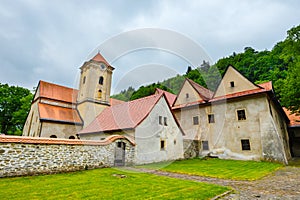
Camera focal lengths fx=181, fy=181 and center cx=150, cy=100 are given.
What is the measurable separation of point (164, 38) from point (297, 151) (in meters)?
23.6

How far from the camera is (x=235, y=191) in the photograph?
19.8 ft

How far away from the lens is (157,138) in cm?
1457

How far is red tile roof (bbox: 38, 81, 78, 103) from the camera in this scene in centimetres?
2428

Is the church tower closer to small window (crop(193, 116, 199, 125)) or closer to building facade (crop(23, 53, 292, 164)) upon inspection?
building facade (crop(23, 53, 292, 164))

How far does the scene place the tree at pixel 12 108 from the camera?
30734 millimetres

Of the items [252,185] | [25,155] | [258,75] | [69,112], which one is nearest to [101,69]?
[69,112]

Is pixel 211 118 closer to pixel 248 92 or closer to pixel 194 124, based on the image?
pixel 194 124

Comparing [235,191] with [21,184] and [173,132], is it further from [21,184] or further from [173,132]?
[173,132]

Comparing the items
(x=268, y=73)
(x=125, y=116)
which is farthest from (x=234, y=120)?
(x=268, y=73)

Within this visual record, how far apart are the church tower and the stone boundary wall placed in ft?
44.6

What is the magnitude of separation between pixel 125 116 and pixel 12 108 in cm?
2737

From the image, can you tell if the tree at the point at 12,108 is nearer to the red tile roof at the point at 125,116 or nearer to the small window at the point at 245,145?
the red tile roof at the point at 125,116

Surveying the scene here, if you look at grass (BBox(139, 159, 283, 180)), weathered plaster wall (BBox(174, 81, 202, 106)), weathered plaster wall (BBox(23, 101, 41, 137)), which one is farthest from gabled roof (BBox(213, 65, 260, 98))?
weathered plaster wall (BBox(23, 101, 41, 137))

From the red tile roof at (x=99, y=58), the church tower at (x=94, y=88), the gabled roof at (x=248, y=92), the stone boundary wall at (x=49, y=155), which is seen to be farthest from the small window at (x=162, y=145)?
the red tile roof at (x=99, y=58)
